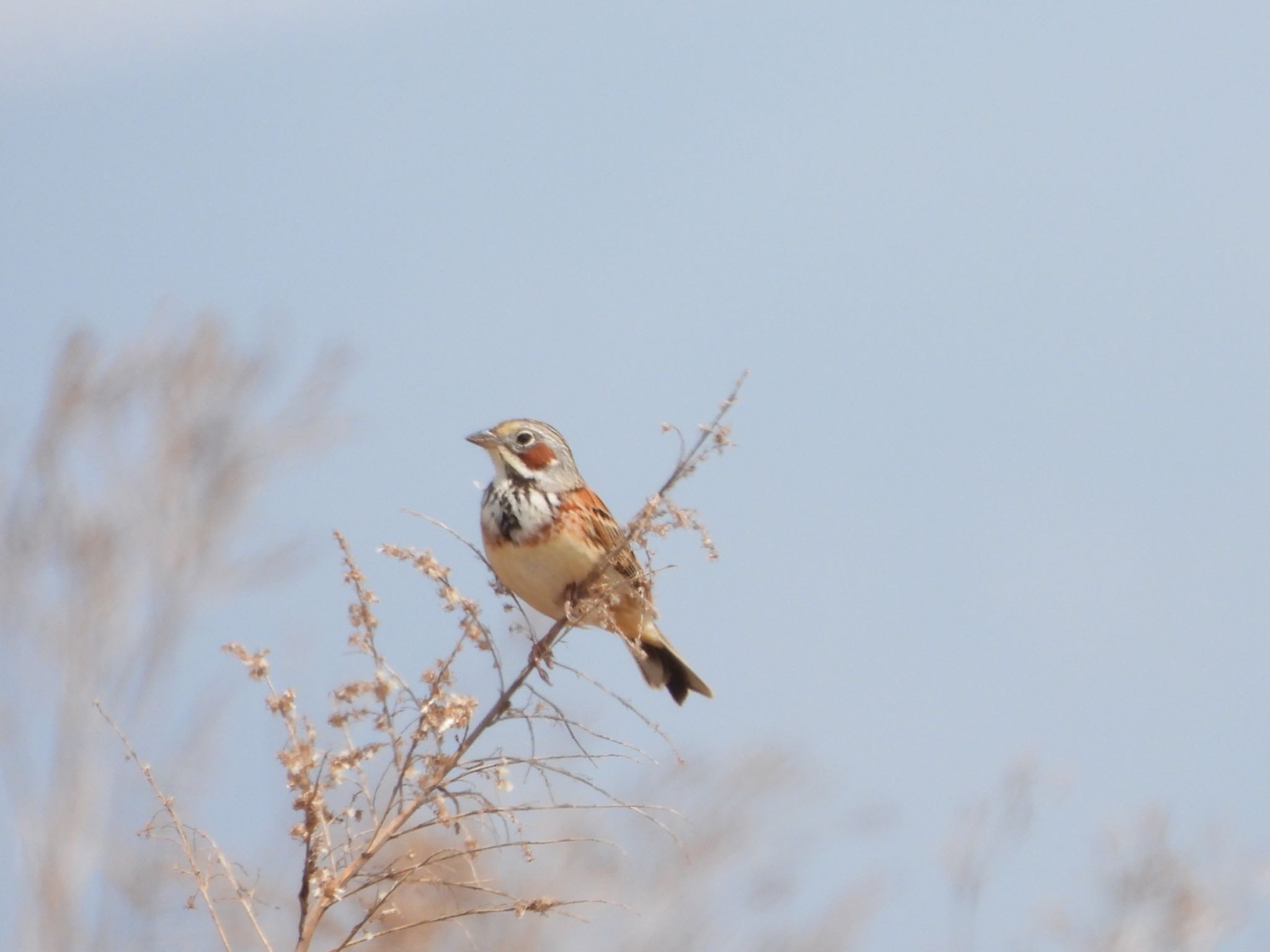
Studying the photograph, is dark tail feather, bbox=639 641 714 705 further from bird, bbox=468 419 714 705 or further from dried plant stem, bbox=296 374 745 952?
dried plant stem, bbox=296 374 745 952

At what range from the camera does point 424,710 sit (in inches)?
97.0

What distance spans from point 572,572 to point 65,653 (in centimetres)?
552

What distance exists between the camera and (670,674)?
4449 mm

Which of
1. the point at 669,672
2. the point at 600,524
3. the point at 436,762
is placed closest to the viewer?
the point at 436,762

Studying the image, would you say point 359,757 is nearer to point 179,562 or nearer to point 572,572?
point 572,572

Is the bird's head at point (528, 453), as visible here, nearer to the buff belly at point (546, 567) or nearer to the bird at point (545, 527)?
the bird at point (545, 527)

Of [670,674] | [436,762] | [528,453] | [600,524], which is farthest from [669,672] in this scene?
[436,762]

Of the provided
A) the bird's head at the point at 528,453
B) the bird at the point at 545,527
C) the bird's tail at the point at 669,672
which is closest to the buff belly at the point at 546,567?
the bird at the point at 545,527

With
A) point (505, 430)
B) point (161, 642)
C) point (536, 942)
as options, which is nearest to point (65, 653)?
point (161, 642)

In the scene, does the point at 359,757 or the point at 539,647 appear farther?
the point at 539,647

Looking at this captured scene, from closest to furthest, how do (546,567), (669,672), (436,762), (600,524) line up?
(436,762) → (546,567) → (600,524) → (669,672)

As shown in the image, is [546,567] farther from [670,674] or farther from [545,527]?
[670,674]

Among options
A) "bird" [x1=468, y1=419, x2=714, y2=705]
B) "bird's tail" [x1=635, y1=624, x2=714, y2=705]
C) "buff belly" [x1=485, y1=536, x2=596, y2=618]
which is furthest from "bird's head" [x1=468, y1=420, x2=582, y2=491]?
"bird's tail" [x1=635, y1=624, x2=714, y2=705]

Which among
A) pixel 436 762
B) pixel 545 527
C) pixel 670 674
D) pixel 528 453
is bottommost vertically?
pixel 436 762
